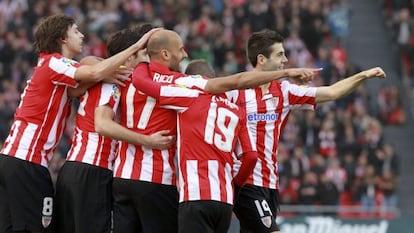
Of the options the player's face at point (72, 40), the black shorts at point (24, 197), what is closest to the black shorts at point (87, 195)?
the black shorts at point (24, 197)

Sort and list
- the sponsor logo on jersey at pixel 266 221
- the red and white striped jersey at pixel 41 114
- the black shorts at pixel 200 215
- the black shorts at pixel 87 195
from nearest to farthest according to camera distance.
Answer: the black shorts at pixel 200 215 → the black shorts at pixel 87 195 → the red and white striped jersey at pixel 41 114 → the sponsor logo on jersey at pixel 266 221

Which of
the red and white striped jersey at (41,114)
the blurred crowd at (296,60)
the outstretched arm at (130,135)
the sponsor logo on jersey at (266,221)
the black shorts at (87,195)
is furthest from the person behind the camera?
the blurred crowd at (296,60)

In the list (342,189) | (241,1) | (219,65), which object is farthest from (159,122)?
(241,1)

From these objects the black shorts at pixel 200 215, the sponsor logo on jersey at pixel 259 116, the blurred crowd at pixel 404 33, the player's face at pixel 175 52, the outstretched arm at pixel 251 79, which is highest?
the blurred crowd at pixel 404 33

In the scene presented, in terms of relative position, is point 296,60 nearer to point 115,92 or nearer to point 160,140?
point 115,92

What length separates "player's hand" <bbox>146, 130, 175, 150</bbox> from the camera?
9.73m

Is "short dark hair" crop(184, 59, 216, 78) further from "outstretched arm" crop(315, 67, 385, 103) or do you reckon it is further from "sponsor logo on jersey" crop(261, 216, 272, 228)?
"sponsor logo on jersey" crop(261, 216, 272, 228)

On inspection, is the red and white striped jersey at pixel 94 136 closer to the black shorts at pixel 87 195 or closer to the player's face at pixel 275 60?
the black shorts at pixel 87 195

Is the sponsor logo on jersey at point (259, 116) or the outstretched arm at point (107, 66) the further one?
the sponsor logo on jersey at point (259, 116)

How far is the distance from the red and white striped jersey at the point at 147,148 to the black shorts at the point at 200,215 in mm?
537

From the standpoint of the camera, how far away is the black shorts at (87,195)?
10000mm

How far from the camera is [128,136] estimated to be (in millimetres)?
9711

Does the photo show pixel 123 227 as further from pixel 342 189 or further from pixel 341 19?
pixel 341 19

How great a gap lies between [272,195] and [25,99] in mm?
2502
